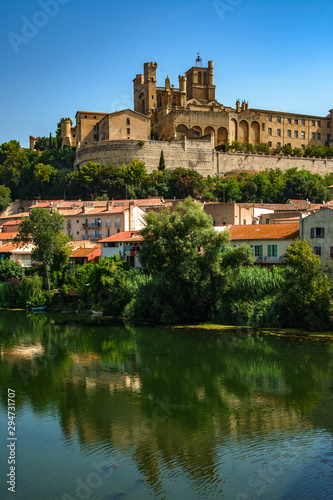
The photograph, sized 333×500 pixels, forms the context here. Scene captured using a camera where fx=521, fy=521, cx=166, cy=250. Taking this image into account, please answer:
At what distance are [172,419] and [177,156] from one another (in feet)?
188

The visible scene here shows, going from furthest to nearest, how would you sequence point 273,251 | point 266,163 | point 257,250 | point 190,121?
point 190,121 → point 266,163 → point 257,250 → point 273,251

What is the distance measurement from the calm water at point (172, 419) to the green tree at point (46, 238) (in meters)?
14.0

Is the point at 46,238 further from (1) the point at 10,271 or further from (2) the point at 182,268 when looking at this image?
(2) the point at 182,268

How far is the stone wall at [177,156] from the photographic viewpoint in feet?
221

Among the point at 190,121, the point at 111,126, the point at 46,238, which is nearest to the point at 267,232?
the point at 46,238

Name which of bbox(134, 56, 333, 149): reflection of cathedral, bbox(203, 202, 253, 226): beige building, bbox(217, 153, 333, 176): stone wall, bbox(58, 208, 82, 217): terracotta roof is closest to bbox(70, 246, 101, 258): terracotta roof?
bbox(58, 208, 82, 217): terracotta roof

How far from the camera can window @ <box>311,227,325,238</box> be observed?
90.3ft

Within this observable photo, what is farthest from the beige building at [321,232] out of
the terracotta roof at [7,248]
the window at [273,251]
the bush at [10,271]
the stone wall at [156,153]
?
the stone wall at [156,153]

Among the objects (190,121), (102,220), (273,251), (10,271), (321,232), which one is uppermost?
→ (190,121)

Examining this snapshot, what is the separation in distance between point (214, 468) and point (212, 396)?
16.1ft

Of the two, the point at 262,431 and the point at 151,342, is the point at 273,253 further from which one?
the point at 262,431

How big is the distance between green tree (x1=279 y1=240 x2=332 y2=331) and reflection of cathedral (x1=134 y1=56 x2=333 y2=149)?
166 ft

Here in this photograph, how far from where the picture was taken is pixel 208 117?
252 feet

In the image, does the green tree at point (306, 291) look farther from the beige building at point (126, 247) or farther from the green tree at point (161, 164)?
the green tree at point (161, 164)
